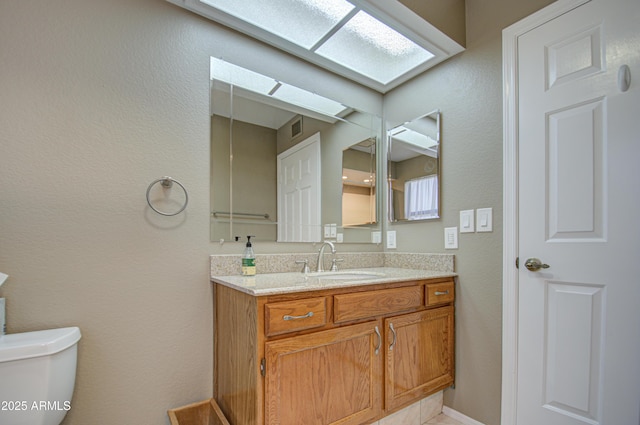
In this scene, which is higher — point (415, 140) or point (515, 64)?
point (515, 64)

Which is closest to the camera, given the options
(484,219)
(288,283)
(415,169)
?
(288,283)

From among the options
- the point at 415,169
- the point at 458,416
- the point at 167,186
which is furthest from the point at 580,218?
the point at 167,186

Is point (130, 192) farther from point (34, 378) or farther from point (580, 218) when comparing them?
point (580, 218)

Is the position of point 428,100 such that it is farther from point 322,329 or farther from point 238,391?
point 238,391

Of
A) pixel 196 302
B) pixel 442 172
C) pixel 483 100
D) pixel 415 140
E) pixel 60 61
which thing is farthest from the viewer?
pixel 415 140

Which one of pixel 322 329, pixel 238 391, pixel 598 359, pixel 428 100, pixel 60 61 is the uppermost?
pixel 428 100

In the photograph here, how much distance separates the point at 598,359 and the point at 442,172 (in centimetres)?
120

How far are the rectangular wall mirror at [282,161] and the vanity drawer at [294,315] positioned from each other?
2.06 feet

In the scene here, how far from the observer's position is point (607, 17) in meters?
1.33

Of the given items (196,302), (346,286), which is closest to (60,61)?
(196,302)

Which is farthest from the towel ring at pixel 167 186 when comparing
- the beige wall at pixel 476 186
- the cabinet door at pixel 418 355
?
the beige wall at pixel 476 186

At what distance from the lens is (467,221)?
180cm

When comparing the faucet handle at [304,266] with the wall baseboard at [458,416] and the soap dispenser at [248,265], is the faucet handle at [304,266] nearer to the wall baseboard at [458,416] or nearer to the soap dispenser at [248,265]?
the soap dispenser at [248,265]

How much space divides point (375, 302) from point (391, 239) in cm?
89
